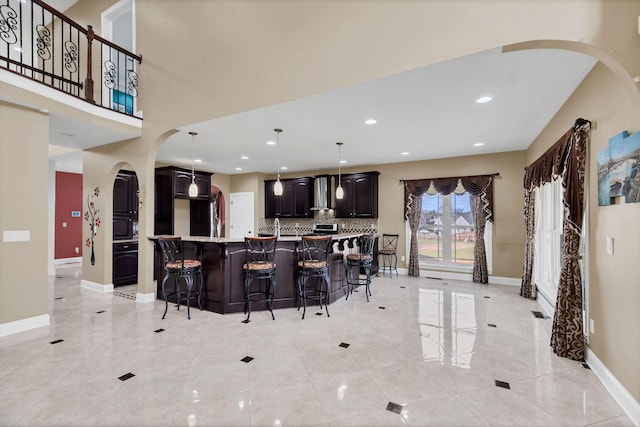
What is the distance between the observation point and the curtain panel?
19.2ft

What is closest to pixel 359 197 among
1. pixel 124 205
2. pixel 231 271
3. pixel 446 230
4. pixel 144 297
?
pixel 446 230

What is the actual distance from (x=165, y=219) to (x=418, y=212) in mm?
5804

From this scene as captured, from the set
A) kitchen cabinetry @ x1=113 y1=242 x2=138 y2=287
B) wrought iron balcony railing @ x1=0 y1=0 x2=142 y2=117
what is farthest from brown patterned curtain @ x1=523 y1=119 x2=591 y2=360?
kitchen cabinetry @ x1=113 y1=242 x2=138 y2=287

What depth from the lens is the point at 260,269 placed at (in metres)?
3.84

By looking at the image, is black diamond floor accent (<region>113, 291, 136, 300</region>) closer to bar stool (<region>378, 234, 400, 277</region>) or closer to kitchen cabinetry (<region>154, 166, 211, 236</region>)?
kitchen cabinetry (<region>154, 166, 211, 236</region>)

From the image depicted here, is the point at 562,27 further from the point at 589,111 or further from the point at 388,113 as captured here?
the point at 388,113

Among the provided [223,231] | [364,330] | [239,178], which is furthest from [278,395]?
[223,231]

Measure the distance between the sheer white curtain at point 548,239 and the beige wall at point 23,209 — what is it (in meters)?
6.86

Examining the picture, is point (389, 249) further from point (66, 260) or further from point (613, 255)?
point (66, 260)

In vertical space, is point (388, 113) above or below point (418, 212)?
above

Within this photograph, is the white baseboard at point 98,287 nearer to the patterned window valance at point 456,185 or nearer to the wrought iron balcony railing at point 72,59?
the wrought iron balcony railing at point 72,59

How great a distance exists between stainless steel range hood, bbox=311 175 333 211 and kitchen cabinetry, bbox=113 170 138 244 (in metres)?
4.02

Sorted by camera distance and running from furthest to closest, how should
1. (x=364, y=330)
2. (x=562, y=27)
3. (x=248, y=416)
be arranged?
(x=364, y=330) → (x=562, y=27) → (x=248, y=416)

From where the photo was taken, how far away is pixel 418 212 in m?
6.54
